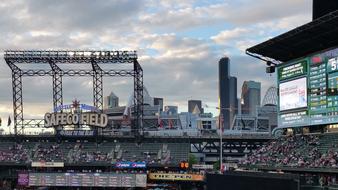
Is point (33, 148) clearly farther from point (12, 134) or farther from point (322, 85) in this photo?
point (322, 85)

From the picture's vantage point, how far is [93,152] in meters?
79.4

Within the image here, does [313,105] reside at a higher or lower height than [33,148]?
higher

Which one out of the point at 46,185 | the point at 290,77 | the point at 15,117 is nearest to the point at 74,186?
the point at 46,185

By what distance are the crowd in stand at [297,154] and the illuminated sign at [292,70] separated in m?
6.04

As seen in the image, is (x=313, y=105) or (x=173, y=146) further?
(x=173, y=146)

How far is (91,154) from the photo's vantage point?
7894cm

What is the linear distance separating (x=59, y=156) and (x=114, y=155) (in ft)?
25.7

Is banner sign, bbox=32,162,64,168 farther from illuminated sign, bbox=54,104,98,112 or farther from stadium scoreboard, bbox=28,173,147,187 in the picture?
illuminated sign, bbox=54,104,98,112

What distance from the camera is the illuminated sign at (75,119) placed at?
77.1 meters

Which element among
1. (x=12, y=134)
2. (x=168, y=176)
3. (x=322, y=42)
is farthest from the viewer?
(x=12, y=134)

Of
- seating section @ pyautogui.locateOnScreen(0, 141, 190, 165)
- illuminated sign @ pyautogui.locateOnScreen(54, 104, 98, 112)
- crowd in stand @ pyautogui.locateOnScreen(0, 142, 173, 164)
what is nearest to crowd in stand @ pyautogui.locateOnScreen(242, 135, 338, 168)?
seating section @ pyautogui.locateOnScreen(0, 141, 190, 165)

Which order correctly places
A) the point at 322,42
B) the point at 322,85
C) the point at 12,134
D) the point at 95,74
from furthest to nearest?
the point at 12,134
the point at 95,74
the point at 322,42
the point at 322,85

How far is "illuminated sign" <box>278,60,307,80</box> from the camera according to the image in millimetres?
49969

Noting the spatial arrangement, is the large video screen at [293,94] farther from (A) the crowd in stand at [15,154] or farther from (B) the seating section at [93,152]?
(A) the crowd in stand at [15,154]
